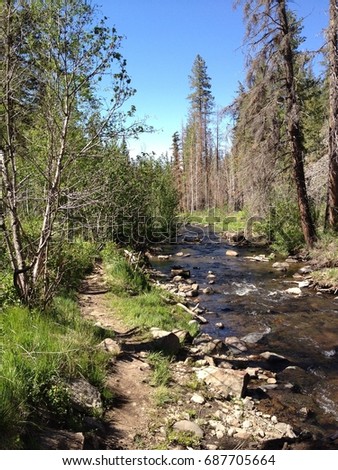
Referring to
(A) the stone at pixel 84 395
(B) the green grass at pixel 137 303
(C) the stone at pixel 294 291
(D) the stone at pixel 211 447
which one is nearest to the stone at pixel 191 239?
(C) the stone at pixel 294 291

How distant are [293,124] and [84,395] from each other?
44.4 feet

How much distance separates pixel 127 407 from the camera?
14.9 ft

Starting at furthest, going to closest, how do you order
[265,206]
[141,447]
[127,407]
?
[265,206], [127,407], [141,447]

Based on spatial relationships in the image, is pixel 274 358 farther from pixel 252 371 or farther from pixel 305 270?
pixel 305 270

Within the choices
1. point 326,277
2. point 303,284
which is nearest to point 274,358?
point 303,284

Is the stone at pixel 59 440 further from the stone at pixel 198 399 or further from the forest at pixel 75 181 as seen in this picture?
the stone at pixel 198 399

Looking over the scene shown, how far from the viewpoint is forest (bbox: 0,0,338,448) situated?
4582 mm

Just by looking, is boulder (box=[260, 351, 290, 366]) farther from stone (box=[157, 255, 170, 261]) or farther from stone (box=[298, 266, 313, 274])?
stone (box=[157, 255, 170, 261])

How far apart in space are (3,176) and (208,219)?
125 ft

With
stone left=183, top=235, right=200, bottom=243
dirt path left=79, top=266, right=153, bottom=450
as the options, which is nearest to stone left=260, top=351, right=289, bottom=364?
dirt path left=79, top=266, right=153, bottom=450

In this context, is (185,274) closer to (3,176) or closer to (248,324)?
(248,324)

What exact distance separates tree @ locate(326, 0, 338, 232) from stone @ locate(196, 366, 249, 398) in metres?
11.4

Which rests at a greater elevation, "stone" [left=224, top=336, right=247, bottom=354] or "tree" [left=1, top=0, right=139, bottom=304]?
"tree" [left=1, top=0, right=139, bottom=304]

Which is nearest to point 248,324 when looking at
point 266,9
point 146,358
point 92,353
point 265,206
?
point 146,358
